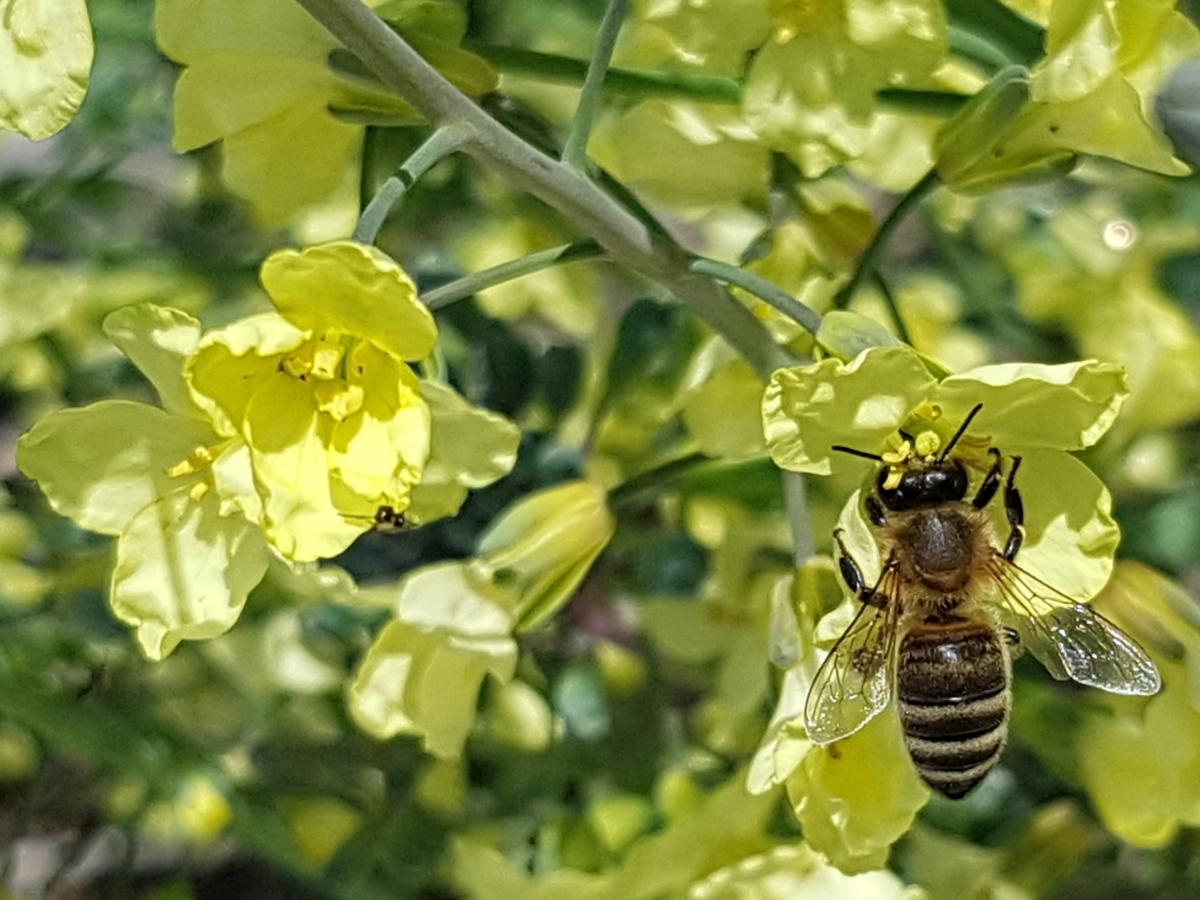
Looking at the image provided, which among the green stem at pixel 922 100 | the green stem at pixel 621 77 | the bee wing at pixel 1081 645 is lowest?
the bee wing at pixel 1081 645

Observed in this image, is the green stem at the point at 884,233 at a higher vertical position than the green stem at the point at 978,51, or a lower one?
lower

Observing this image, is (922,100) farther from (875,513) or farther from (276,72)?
(276,72)

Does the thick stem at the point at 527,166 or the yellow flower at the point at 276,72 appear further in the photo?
the yellow flower at the point at 276,72

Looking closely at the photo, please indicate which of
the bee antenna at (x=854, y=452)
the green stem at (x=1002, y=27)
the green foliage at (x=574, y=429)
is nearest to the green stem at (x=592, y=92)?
the green foliage at (x=574, y=429)

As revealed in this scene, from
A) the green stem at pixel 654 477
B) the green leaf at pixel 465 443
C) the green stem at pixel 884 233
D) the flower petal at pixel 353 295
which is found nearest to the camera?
the flower petal at pixel 353 295

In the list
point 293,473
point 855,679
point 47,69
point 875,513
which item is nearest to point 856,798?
point 855,679

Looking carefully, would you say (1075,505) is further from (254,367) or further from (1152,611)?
(254,367)

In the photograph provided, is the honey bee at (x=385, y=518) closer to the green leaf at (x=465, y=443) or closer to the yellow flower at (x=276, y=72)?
the green leaf at (x=465, y=443)

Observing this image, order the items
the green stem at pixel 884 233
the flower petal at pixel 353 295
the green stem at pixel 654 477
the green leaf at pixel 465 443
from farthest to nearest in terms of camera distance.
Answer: the green stem at pixel 654 477, the green stem at pixel 884 233, the green leaf at pixel 465 443, the flower petal at pixel 353 295
